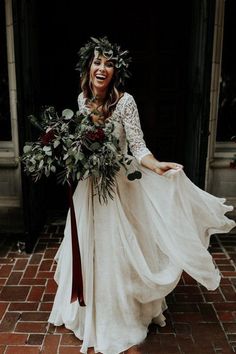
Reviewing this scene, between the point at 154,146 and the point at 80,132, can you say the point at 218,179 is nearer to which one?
the point at 154,146

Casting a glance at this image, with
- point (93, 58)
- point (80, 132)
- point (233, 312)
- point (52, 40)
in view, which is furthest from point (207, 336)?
point (52, 40)

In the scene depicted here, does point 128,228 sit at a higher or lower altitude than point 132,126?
lower

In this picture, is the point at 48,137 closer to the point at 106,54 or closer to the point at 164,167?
the point at 106,54

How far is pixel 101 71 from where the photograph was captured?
3182mm

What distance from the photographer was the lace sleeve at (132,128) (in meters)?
3.23

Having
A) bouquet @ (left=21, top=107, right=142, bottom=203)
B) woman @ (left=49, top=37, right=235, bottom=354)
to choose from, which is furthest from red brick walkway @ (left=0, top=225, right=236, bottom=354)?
bouquet @ (left=21, top=107, right=142, bottom=203)

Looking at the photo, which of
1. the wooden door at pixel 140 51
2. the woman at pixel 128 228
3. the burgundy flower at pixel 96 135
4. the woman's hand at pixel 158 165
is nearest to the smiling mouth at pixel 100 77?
the woman at pixel 128 228

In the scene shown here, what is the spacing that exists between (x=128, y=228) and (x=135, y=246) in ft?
0.48

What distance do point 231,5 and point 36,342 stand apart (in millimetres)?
4223

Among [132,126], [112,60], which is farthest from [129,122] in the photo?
[112,60]

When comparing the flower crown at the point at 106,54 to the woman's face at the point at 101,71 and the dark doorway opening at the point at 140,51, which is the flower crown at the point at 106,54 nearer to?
the woman's face at the point at 101,71

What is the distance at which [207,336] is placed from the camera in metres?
3.59

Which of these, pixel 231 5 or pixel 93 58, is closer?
pixel 93 58

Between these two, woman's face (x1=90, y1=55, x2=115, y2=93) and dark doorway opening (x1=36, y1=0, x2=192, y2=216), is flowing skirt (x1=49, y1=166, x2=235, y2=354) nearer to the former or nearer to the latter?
woman's face (x1=90, y1=55, x2=115, y2=93)
